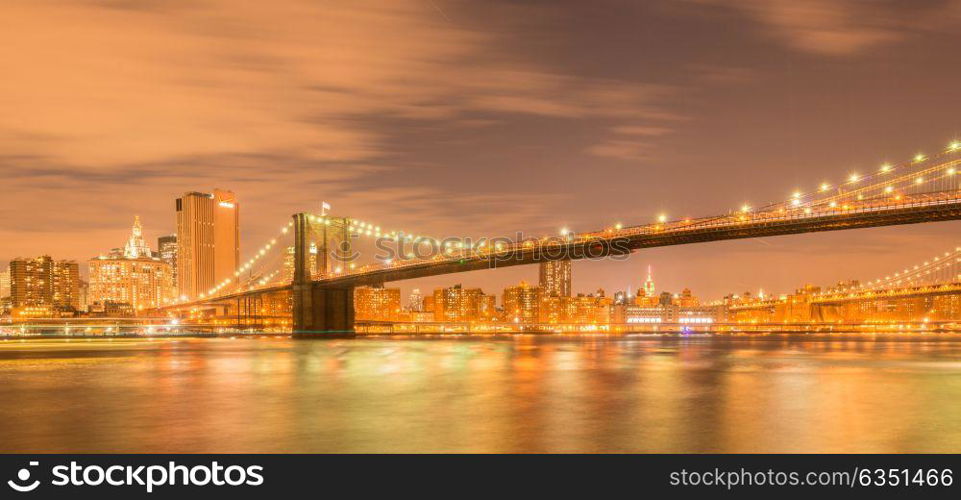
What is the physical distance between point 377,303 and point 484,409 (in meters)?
Result: 142

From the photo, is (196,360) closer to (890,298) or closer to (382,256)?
(382,256)

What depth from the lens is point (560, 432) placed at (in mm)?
11602

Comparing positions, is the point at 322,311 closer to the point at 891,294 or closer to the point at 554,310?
the point at 891,294

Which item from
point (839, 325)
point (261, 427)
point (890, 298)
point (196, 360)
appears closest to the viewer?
point (261, 427)

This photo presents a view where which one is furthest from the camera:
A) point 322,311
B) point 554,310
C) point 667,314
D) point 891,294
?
point 554,310

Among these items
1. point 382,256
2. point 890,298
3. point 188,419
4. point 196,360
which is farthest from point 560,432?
point 890,298

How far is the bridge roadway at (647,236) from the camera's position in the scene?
44.9 metres

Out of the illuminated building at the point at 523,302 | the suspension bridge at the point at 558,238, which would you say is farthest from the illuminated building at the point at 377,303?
the suspension bridge at the point at 558,238

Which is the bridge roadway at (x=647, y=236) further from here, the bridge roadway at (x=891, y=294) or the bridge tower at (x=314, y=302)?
the bridge roadway at (x=891, y=294)

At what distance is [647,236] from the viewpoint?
5384 cm

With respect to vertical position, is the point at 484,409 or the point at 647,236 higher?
the point at 647,236

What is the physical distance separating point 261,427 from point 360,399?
13.6ft

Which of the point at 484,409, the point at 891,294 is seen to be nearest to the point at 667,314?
the point at 891,294

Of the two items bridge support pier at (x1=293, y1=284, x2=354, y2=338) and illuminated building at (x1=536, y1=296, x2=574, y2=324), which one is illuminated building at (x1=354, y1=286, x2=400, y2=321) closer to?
illuminated building at (x1=536, y1=296, x2=574, y2=324)
